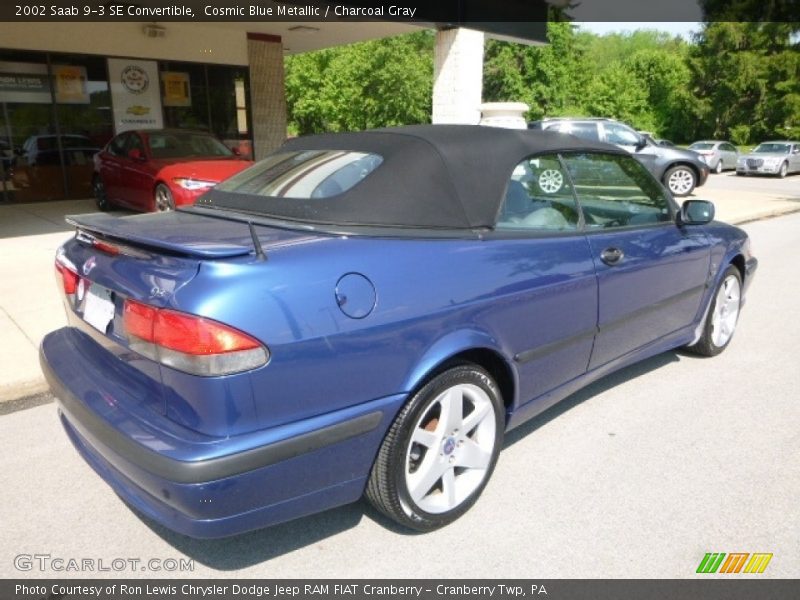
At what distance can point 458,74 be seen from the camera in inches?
461

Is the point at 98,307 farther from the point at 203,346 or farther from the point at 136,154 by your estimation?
the point at 136,154

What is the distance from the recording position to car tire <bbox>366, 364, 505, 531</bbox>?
224cm

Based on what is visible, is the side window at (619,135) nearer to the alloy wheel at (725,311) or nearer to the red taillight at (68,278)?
the alloy wheel at (725,311)

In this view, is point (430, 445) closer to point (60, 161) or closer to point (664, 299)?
point (664, 299)

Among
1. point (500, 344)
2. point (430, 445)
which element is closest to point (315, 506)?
point (430, 445)

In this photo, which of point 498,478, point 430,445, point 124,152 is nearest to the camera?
point 430,445

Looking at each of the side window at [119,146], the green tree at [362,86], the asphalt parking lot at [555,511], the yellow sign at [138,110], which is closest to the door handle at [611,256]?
the asphalt parking lot at [555,511]

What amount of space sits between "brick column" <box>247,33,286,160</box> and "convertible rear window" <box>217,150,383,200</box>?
1228 cm

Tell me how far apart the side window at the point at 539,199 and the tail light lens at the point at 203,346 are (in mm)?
1333

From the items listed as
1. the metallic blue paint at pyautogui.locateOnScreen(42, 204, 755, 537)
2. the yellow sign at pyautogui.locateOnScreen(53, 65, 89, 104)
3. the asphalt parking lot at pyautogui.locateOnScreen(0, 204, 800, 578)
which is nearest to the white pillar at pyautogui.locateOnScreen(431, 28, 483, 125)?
the yellow sign at pyautogui.locateOnScreen(53, 65, 89, 104)

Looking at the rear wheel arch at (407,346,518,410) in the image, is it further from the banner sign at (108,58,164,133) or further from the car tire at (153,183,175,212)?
the banner sign at (108,58,164,133)

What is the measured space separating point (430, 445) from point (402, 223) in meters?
0.90

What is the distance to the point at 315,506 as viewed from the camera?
6.91ft

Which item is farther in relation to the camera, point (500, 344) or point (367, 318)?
point (500, 344)
